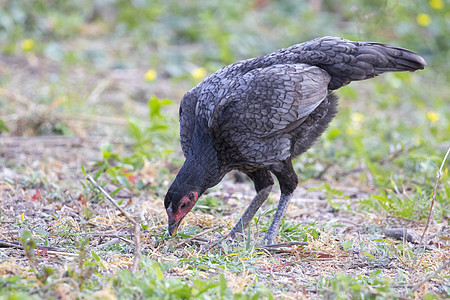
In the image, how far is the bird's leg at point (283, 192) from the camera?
4387 mm

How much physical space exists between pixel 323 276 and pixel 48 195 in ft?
9.22

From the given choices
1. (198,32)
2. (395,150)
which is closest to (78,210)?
(395,150)

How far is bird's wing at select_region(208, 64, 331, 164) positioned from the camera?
4.26 meters

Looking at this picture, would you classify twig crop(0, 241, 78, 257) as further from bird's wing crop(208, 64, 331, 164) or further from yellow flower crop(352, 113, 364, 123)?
yellow flower crop(352, 113, 364, 123)

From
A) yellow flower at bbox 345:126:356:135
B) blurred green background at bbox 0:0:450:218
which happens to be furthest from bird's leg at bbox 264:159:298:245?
yellow flower at bbox 345:126:356:135

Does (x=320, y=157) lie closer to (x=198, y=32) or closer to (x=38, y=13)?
(x=198, y=32)

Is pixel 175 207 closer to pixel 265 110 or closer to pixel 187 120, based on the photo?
pixel 187 120

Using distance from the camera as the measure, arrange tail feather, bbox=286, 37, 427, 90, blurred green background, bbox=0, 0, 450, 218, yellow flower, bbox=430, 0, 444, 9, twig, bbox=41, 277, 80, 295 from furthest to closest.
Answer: yellow flower, bbox=430, 0, 444, 9, blurred green background, bbox=0, 0, 450, 218, tail feather, bbox=286, 37, 427, 90, twig, bbox=41, 277, 80, 295

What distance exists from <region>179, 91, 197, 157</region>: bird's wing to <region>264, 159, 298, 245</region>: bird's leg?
78 cm

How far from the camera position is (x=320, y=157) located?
6.61m

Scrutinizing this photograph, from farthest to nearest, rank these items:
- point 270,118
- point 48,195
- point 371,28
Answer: point 371,28
point 48,195
point 270,118

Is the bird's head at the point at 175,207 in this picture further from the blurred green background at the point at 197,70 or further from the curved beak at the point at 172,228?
the blurred green background at the point at 197,70

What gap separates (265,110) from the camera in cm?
431

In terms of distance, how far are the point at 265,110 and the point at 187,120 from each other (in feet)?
2.36
